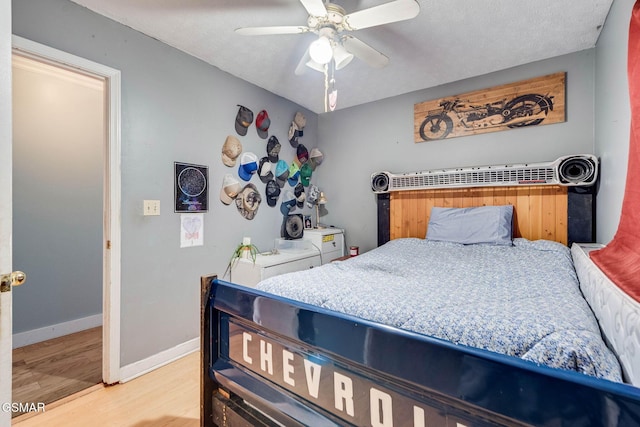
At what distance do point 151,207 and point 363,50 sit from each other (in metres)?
1.83

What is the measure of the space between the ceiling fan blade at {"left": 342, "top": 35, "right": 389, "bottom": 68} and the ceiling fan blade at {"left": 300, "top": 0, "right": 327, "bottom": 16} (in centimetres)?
25

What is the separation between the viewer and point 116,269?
6.27ft

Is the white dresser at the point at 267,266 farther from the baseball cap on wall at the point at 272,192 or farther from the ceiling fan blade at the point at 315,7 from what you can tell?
the ceiling fan blade at the point at 315,7

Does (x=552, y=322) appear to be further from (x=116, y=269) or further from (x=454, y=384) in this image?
(x=116, y=269)

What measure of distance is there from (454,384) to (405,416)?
0.49ft

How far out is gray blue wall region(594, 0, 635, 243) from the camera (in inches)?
62.3

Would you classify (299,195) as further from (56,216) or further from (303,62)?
(56,216)

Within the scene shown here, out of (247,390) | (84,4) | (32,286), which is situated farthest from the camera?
(32,286)

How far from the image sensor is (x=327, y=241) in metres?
3.30

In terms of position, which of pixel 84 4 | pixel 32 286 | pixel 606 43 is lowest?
pixel 32 286

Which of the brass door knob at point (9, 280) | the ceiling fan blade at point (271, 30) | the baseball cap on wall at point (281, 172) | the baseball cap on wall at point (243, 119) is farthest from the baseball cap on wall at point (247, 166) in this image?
the brass door knob at point (9, 280)

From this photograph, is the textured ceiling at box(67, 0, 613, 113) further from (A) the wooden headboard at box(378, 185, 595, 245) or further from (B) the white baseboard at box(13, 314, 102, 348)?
(B) the white baseboard at box(13, 314, 102, 348)

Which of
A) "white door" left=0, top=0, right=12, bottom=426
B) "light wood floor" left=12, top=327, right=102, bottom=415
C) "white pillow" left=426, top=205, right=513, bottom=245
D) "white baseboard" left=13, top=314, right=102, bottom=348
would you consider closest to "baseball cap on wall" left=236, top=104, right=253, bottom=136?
"white door" left=0, top=0, right=12, bottom=426

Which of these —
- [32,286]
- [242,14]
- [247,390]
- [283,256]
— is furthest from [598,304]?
[32,286]
